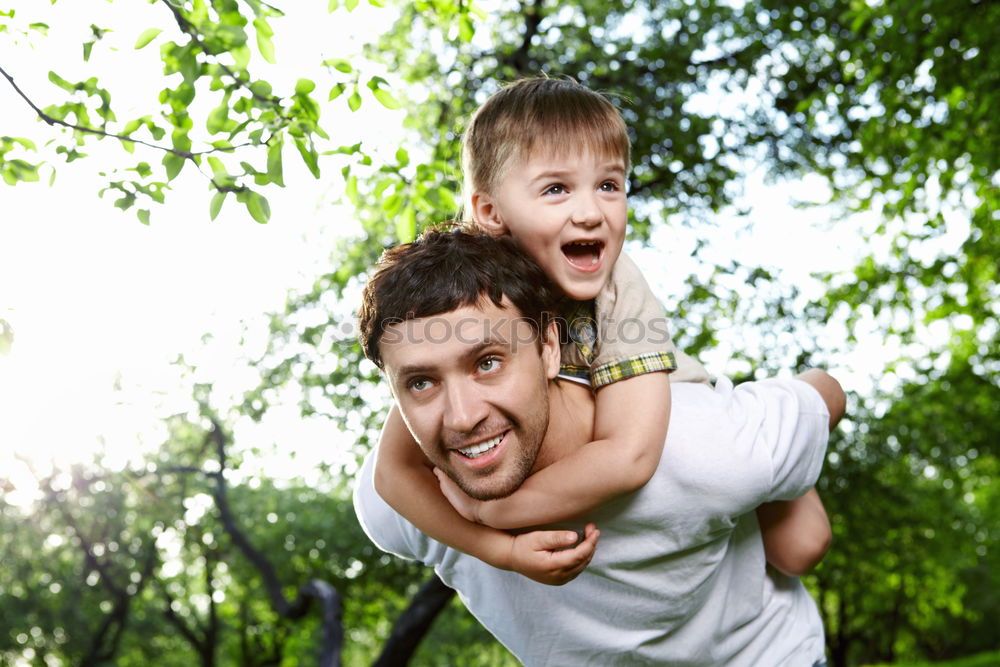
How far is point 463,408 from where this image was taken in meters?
1.90

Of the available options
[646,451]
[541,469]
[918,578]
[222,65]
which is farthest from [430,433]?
[918,578]

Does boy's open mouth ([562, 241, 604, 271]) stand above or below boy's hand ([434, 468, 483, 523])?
above

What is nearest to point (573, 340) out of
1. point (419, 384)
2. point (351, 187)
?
point (419, 384)

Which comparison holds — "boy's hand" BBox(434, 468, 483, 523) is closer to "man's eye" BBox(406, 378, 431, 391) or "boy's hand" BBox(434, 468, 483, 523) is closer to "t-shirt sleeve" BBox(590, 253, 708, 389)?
"man's eye" BBox(406, 378, 431, 391)

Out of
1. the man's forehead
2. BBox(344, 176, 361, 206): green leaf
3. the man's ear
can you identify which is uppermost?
BBox(344, 176, 361, 206): green leaf

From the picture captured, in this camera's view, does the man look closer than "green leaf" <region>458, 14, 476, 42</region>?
Yes

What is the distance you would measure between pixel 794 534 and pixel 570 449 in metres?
0.69

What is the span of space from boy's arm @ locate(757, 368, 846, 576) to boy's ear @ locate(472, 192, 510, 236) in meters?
0.89

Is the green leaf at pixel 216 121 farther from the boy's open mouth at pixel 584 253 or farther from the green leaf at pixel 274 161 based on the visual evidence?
the boy's open mouth at pixel 584 253

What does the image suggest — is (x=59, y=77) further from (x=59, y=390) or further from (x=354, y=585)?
(x=354, y=585)

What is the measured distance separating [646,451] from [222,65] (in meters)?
2.31

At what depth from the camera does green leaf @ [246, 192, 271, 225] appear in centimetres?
305

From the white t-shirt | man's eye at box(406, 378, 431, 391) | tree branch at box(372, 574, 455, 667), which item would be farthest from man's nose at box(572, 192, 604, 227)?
tree branch at box(372, 574, 455, 667)

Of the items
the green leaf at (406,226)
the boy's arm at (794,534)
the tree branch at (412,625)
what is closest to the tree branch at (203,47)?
the green leaf at (406,226)
